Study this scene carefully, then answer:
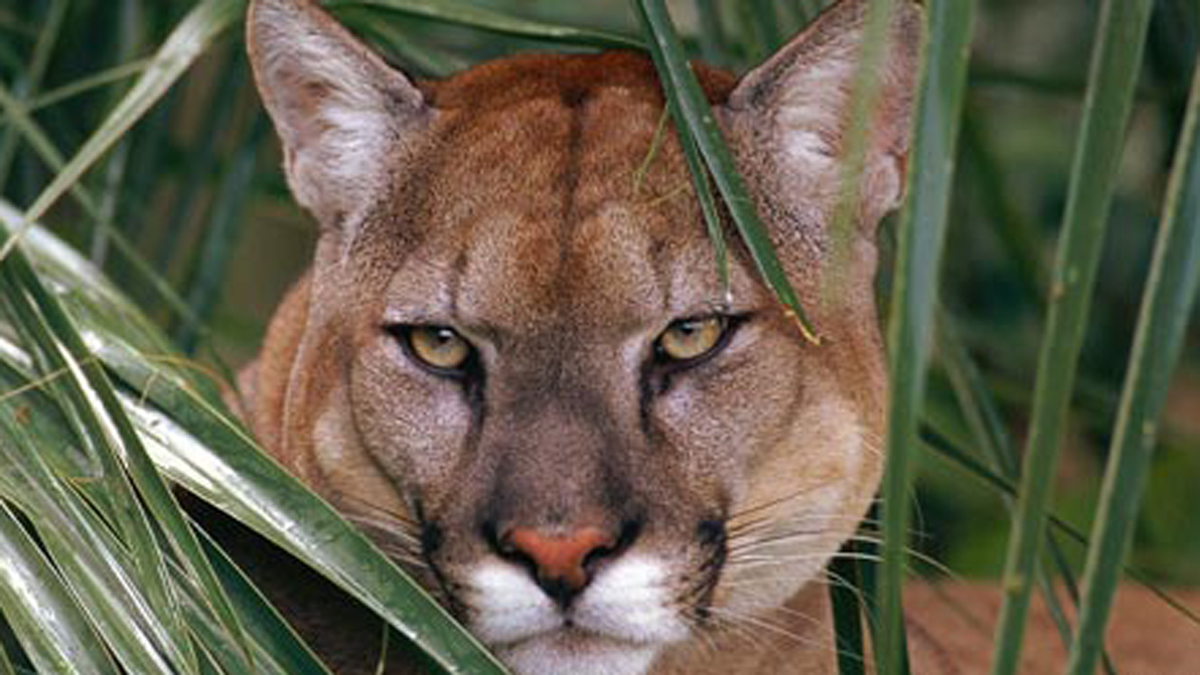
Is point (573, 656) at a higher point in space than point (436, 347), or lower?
lower

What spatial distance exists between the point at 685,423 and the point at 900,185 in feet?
1.19

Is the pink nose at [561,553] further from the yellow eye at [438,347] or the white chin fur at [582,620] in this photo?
the yellow eye at [438,347]

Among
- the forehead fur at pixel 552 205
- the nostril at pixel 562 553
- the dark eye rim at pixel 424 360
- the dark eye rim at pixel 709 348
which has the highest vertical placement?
the forehead fur at pixel 552 205

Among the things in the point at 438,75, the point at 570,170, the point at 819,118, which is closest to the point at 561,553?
the point at 570,170

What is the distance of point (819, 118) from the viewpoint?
86.6 inches

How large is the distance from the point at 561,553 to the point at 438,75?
3.15 ft

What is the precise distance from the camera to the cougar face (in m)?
1.97

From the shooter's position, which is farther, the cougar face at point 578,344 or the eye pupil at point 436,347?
the eye pupil at point 436,347

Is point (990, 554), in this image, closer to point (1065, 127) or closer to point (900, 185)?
point (1065, 127)

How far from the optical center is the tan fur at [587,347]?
1.98 meters

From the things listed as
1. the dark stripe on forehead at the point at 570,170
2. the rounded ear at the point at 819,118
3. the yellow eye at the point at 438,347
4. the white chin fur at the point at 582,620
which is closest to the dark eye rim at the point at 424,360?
the yellow eye at the point at 438,347

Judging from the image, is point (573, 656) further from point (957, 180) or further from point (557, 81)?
point (957, 180)

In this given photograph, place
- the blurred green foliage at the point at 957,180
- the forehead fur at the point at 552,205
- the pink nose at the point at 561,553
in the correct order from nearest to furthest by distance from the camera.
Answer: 1. the pink nose at the point at 561,553
2. the forehead fur at the point at 552,205
3. the blurred green foliage at the point at 957,180

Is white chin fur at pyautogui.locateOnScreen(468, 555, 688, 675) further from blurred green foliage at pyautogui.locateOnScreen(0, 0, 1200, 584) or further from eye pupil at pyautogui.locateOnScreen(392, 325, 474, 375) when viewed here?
blurred green foliage at pyautogui.locateOnScreen(0, 0, 1200, 584)
